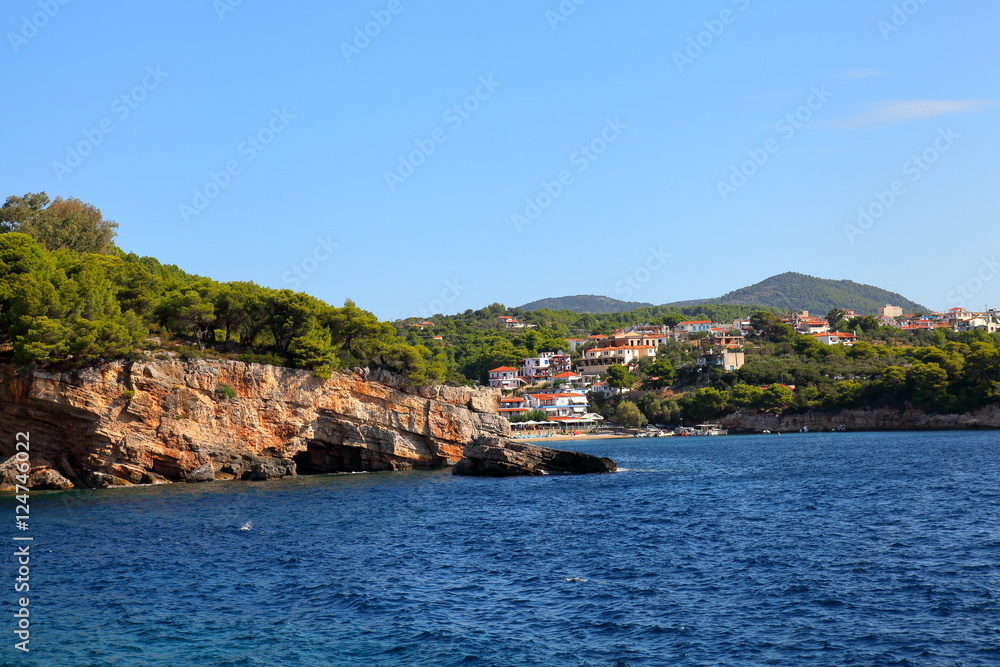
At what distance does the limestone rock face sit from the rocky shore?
6 centimetres

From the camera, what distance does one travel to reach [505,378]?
141000 mm

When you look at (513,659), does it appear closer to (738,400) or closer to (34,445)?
(34,445)

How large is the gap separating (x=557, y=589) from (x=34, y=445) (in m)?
31.0

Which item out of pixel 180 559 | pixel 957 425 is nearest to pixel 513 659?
pixel 180 559

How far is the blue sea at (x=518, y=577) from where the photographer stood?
50.5 ft

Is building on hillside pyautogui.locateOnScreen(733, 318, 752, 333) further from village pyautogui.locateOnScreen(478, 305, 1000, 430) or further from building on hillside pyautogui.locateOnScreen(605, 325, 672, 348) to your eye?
building on hillside pyautogui.locateOnScreen(605, 325, 672, 348)

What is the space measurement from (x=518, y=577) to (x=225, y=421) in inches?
1111

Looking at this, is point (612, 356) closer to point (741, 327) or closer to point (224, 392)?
point (741, 327)

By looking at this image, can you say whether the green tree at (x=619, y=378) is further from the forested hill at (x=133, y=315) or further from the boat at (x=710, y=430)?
the forested hill at (x=133, y=315)

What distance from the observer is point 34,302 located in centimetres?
3944

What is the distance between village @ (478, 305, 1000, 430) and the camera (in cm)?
12325

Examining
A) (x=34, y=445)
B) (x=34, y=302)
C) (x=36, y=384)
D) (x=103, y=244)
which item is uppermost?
(x=103, y=244)

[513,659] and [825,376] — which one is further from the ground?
[825,376]

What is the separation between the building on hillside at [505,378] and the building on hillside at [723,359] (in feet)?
96.7
